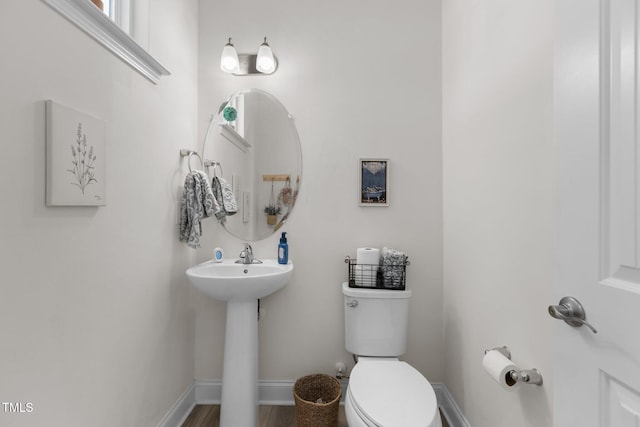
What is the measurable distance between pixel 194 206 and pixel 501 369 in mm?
1550

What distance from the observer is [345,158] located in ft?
6.50

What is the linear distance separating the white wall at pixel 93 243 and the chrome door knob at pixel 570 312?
1.32 meters

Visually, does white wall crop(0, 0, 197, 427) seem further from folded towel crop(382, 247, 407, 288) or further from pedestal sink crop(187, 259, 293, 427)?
folded towel crop(382, 247, 407, 288)

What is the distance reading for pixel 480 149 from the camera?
148cm

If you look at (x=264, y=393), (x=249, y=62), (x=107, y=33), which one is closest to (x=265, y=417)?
(x=264, y=393)

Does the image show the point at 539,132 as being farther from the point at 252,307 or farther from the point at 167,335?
the point at 167,335

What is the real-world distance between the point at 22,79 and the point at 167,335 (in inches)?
49.5

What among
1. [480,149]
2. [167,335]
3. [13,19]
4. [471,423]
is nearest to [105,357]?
[167,335]

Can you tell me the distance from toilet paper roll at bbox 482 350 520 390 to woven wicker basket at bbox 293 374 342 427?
817mm

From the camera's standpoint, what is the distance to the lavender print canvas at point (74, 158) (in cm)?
95

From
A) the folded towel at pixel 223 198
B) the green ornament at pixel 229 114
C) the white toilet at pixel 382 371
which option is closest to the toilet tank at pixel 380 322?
the white toilet at pixel 382 371

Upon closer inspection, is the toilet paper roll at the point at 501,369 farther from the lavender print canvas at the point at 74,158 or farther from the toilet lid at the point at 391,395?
the lavender print canvas at the point at 74,158

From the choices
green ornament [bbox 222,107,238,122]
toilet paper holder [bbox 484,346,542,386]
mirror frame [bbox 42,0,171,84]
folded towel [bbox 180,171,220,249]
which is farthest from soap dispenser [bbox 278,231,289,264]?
toilet paper holder [bbox 484,346,542,386]

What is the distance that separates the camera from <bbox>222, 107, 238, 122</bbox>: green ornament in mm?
1986
